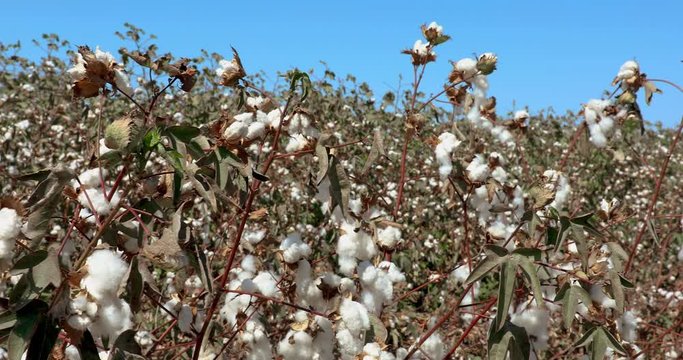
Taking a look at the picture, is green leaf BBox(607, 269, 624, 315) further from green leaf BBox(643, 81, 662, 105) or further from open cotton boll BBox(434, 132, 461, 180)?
green leaf BBox(643, 81, 662, 105)

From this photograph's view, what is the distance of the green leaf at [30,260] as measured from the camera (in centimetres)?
100

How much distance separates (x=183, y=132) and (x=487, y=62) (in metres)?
0.99

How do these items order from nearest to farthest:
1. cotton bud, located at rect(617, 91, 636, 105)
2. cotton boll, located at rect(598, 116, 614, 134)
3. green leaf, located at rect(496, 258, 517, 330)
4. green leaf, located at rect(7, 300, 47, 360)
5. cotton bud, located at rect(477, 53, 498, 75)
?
green leaf, located at rect(7, 300, 47, 360) → green leaf, located at rect(496, 258, 517, 330) → cotton bud, located at rect(477, 53, 498, 75) → cotton bud, located at rect(617, 91, 636, 105) → cotton boll, located at rect(598, 116, 614, 134)

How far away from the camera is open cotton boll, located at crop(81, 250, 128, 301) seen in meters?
1.03

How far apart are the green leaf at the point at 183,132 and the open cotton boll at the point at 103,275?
0.22 m

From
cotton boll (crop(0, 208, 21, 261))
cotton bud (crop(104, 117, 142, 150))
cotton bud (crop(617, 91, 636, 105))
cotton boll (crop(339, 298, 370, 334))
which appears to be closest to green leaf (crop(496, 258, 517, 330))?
cotton boll (crop(339, 298, 370, 334))

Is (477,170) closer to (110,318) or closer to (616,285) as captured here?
(616,285)

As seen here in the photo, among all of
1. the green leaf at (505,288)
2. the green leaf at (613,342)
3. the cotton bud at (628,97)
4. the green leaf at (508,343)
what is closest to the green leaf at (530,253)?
the green leaf at (505,288)

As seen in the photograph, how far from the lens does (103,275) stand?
1.03 metres

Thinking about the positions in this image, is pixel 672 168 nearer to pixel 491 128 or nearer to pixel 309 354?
pixel 491 128

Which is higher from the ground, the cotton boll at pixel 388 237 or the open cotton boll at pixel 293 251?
the cotton boll at pixel 388 237

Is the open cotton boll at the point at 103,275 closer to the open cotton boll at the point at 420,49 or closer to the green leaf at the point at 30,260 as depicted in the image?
the green leaf at the point at 30,260

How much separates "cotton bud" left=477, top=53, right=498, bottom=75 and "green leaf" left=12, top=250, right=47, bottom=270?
4.12 feet

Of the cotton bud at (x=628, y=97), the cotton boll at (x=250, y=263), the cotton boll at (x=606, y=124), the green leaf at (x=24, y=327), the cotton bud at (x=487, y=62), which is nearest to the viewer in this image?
the green leaf at (x=24, y=327)
